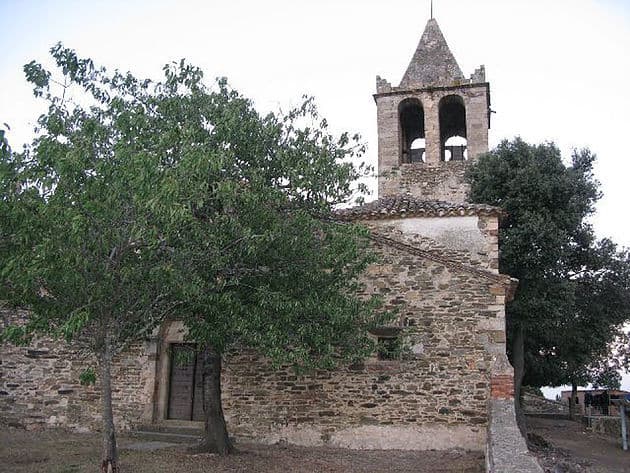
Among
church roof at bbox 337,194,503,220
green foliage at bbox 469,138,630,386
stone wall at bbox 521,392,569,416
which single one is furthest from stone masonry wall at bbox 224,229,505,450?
stone wall at bbox 521,392,569,416

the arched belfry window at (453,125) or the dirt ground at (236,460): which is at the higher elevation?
the arched belfry window at (453,125)

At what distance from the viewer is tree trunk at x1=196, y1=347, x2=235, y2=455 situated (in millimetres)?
10500

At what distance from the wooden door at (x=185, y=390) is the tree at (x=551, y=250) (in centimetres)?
811

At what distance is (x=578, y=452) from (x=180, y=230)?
12837 mm

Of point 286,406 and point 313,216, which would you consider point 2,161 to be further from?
point 286,406

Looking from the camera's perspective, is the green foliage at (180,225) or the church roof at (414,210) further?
the church roof at (414,210)

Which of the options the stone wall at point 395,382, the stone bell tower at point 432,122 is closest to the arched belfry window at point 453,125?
the stone bell tower at point 432,122

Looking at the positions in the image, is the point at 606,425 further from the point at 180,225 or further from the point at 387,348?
the point at 180,225

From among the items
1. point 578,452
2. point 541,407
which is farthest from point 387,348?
point 541,407

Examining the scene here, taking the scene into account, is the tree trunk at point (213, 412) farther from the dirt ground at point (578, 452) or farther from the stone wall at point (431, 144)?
the stone wall at point (431, 144)

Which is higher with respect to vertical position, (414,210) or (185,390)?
(414,210)

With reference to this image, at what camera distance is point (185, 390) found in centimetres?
1354

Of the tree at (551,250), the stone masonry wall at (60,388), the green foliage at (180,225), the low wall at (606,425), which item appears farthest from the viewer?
the low wall at (606,425)

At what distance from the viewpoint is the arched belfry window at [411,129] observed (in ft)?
69.8
